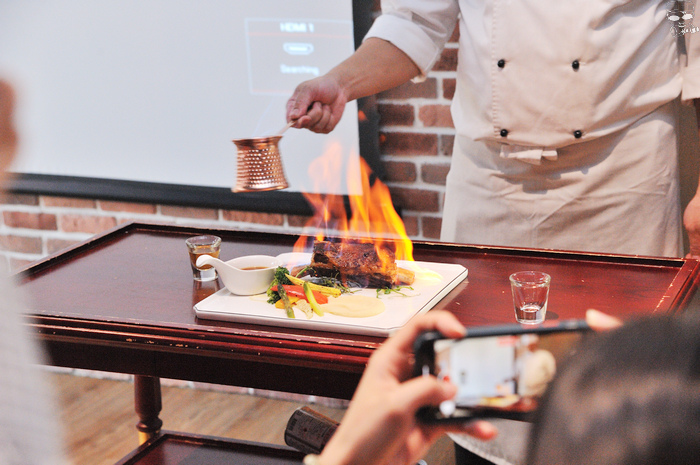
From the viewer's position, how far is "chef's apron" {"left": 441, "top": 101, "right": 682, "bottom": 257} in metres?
2.02

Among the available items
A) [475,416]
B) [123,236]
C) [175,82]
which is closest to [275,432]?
[123,236]

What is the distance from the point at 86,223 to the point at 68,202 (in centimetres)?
12

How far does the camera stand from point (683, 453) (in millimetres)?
448

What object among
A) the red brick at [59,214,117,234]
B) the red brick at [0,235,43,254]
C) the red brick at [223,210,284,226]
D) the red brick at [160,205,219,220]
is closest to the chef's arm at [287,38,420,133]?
the red brick at [223,210,284,226]

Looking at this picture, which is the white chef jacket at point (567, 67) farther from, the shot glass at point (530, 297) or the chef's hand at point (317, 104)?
the shot glass at point (530, 297)

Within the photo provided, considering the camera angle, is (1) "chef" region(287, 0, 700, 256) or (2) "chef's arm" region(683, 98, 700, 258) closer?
(2) "chef's arm" region(683, 98, 700, 258)

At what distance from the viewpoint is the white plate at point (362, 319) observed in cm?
139

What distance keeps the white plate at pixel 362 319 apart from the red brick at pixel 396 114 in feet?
3.63

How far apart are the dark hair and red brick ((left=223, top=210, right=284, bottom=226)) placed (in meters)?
2.47

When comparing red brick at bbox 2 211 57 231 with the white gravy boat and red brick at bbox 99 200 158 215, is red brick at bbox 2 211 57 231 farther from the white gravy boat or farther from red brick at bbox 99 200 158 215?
the white gravy boat

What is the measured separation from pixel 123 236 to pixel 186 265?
35 centimetres

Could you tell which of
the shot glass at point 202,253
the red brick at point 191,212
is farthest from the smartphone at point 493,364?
the red brick at point 191,212

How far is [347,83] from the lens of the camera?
7.01ft

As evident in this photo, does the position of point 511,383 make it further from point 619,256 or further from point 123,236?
point 123,236
